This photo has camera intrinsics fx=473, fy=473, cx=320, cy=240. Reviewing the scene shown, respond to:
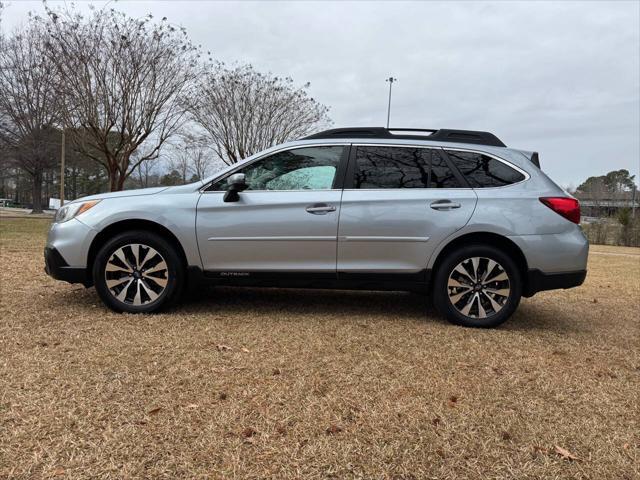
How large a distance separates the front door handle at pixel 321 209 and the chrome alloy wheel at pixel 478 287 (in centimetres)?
120

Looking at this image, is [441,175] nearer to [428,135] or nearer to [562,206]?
[428,135]

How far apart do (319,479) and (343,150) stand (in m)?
3.00

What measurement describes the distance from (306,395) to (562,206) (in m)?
2.83

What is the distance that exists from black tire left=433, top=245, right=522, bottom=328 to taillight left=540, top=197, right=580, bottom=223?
557 millimetres

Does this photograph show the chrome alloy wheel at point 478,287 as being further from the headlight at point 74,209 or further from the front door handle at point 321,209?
the headlight at point 74,209

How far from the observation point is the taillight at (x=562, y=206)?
407cm

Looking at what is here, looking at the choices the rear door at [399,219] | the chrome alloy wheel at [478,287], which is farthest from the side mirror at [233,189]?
the chrome alloy wheel at [478,287]

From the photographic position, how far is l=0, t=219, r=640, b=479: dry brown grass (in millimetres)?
2088

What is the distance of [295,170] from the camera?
4.36 meters

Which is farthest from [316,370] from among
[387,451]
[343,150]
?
[343,150]

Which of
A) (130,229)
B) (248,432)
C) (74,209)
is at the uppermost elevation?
(74,209)

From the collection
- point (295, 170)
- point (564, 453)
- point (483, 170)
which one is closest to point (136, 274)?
point (295, 170)

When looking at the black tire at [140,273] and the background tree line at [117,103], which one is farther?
the background tree line at [117,103]

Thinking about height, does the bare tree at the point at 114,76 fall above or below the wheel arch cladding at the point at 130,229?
above
